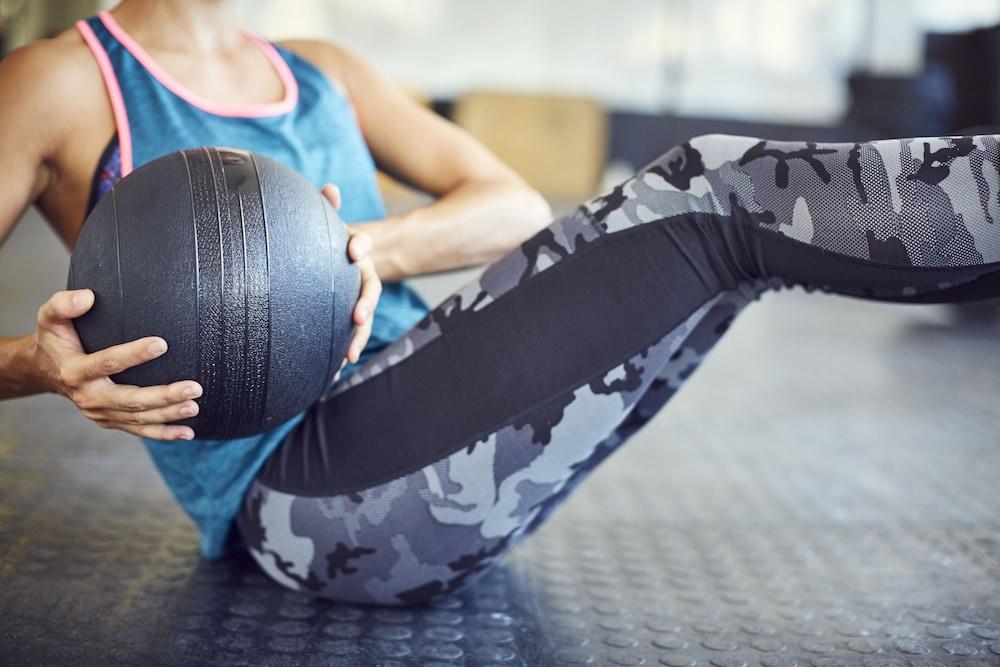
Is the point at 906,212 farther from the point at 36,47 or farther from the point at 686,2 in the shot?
the point at 686,2

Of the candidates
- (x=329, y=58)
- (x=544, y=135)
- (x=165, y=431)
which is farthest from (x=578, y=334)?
(x=544, y=135)

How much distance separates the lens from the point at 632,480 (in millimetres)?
1991

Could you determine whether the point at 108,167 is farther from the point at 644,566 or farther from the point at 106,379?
the point at 644,566

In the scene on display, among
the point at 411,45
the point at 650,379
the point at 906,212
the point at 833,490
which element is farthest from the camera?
the point at 411,45

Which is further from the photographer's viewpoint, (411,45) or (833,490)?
(411,45)

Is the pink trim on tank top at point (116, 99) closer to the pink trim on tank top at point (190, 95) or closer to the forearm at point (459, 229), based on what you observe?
the pink trim on tank top at point (190, 95)

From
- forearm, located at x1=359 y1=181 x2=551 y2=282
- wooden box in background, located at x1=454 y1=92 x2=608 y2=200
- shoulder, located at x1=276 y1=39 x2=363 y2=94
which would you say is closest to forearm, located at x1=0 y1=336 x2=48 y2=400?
forearm, located at x1=359 y1=181 x2=551 y2=282

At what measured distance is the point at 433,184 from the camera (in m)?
1.58

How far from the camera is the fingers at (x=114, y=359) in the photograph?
3.17 feet

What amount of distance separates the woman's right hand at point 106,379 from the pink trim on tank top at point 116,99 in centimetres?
28

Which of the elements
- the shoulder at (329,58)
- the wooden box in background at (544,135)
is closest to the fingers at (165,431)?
the shoulder at (329,58)

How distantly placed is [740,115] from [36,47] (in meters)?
6.38

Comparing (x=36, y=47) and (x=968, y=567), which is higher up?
(x=36, y=47)

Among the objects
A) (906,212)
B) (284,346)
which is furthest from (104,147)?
(906,212)
